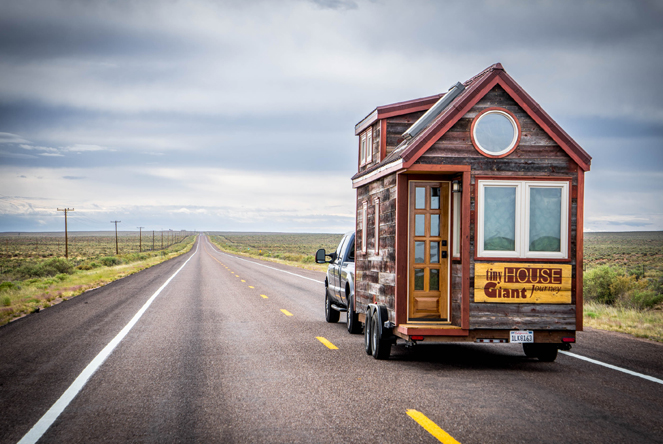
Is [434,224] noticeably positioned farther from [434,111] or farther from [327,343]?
[327,343]

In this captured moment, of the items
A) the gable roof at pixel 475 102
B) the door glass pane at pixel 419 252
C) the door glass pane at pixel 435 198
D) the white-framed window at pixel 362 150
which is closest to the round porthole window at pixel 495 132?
the gable roof at pixel 475 102

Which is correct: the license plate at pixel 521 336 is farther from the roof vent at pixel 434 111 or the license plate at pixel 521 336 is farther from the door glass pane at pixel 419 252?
the roof vent at pixel 434 111

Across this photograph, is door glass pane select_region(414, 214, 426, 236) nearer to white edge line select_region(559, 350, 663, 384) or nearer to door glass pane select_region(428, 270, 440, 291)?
door glass pane select_region(428, 270, 440, 291)

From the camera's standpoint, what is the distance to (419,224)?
378 inches

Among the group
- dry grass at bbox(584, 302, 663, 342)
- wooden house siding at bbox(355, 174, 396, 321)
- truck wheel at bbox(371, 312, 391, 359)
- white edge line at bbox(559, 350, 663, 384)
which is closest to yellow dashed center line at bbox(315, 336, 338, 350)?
wooden house siding at bbox(355, 174, 396, 321)

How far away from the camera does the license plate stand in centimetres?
841

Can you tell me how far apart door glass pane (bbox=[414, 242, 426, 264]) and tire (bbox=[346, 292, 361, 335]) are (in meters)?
2.60

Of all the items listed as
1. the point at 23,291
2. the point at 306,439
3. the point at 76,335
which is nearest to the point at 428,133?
the point at 306,439

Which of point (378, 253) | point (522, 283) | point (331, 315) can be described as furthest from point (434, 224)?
point (331, 315)

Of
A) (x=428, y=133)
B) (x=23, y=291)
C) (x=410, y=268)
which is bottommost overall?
(x=23, y=291)

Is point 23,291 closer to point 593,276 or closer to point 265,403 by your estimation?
point 265,403

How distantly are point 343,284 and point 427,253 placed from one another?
11.4 ft

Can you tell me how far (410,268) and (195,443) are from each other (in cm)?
523

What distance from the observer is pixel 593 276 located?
66.9 ft
